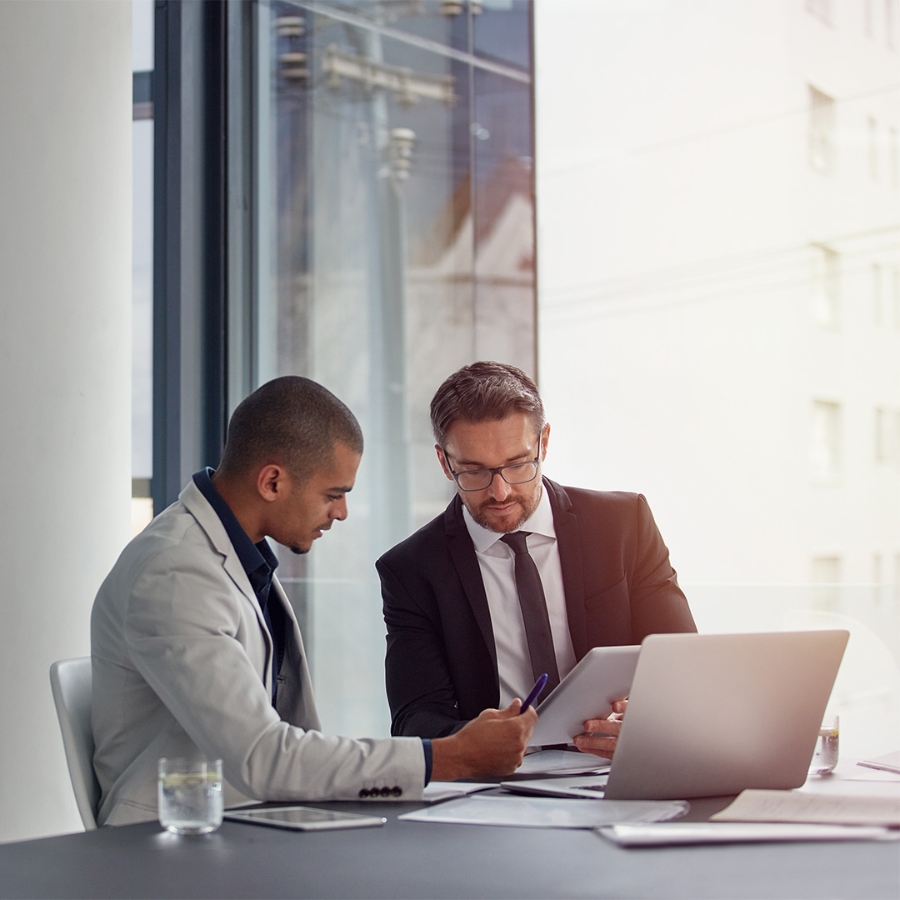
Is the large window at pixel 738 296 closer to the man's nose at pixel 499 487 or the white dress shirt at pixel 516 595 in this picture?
the white dress shirt at pixel 516 595

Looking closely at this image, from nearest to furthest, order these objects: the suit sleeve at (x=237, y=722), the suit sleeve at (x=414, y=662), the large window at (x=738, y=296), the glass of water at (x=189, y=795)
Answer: the glass of water at (x=189, y=795), the suit sleeve at (x=237, y=722), the suit sleeve at (x=414, y=662), the large window at (x=738, y=296)

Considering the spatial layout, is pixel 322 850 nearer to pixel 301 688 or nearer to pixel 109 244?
pixel 301 688

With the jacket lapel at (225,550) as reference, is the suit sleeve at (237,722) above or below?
below

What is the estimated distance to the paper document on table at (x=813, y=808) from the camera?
140cm

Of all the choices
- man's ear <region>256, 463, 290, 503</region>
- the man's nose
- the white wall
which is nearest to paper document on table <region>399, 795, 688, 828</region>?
man's ear <region>256, 463, 290, 503</region>

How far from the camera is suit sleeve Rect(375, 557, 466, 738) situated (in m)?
2.24

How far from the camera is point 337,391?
392cm

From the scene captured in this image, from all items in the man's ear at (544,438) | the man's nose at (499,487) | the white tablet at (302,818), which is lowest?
the white tablet at (302,818)

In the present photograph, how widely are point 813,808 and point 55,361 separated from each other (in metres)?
2.07

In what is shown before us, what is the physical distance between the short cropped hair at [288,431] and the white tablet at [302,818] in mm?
612

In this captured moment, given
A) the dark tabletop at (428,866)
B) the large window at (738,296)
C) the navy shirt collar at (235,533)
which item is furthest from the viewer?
the large window at (738,296)

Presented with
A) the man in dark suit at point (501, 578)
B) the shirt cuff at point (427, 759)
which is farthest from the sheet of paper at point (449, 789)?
the man in dark suit at point (501, 578)

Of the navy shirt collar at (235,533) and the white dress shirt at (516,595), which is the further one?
the white dress shirt at (516,595)

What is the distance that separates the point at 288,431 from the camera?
6.56 ft
